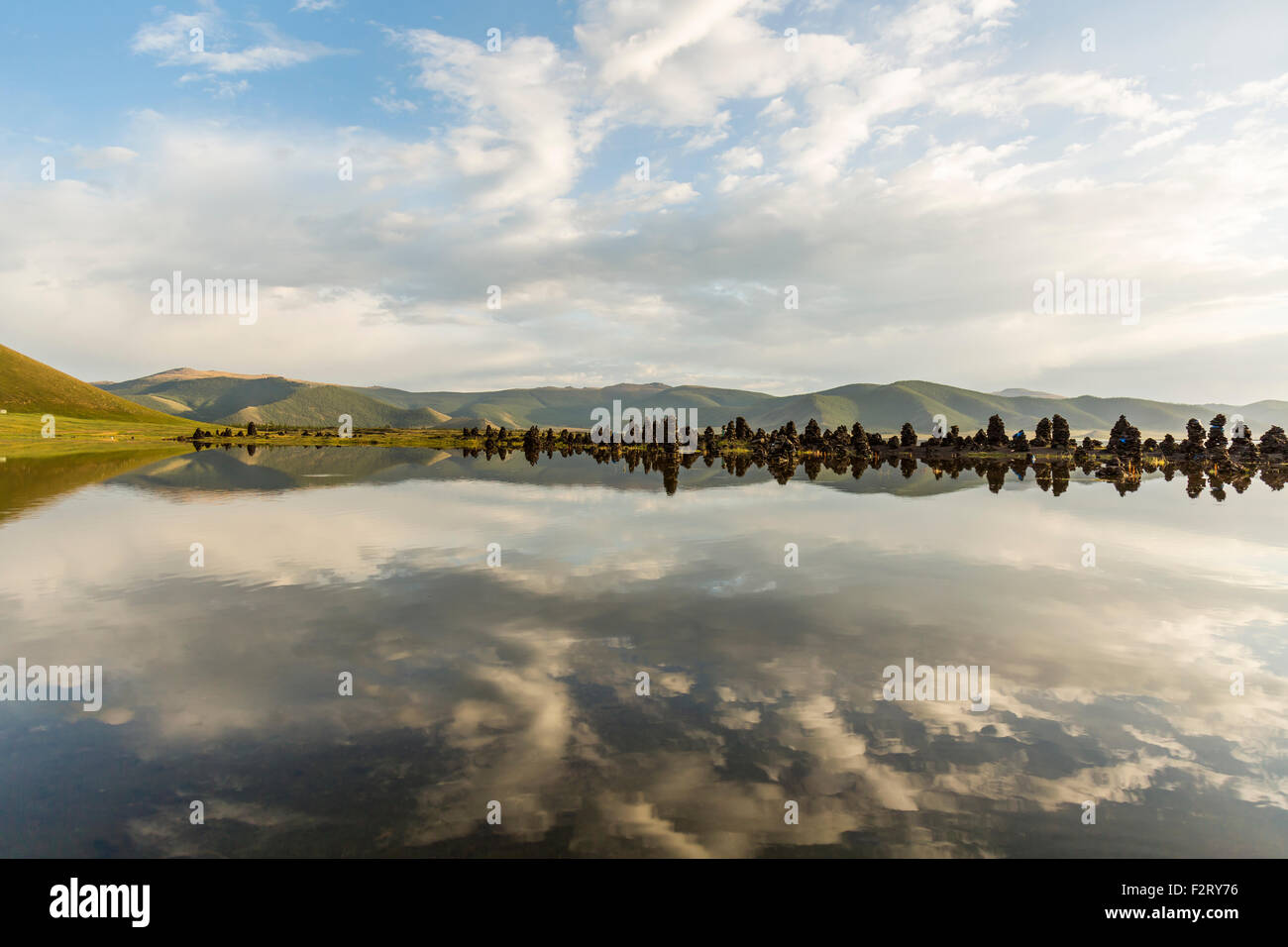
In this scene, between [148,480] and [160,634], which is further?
[148,480]

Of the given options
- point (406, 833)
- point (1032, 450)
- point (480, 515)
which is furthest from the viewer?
point (1032, 450)

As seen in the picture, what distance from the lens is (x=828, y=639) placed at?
18953 mm

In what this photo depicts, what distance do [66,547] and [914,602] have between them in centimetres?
4621

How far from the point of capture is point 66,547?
102 feet

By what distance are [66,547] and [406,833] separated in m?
36.7

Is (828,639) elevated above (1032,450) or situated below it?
below

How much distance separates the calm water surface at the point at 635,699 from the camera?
32.1 feet

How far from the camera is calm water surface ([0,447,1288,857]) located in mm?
9789

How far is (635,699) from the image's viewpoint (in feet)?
47.2

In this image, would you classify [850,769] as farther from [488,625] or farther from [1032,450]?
[1032,450]
